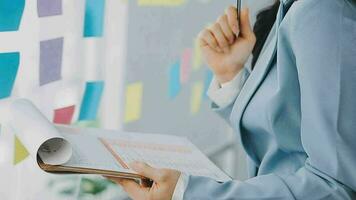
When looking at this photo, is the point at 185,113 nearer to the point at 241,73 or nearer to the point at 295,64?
the point at 241,73

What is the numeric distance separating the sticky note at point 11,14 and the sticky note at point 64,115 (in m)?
0.22

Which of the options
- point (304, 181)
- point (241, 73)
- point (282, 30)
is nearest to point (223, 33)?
point (241, 73)

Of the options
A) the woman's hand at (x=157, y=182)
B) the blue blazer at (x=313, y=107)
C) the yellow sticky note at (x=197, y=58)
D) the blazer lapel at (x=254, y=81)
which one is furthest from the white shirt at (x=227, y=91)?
the yellow sticky note at (x=197, y=58)

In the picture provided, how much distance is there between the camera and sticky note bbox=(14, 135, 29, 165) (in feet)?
3.25

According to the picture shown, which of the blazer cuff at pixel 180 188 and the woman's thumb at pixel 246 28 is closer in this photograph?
the blazer cuff at pixel 180 188

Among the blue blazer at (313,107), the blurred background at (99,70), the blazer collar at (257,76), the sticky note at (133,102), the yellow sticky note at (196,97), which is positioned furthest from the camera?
the yellow sticky note at (196,97)

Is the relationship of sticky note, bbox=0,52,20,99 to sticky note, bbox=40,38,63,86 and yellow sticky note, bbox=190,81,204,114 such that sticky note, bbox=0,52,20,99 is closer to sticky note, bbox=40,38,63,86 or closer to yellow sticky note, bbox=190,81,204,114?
sticky note, bbox=40,38,63,86

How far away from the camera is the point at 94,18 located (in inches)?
44.5

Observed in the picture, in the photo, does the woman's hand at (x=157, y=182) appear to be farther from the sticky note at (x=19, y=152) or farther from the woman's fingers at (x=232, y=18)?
the woman's fingers at (x=232, y=18)

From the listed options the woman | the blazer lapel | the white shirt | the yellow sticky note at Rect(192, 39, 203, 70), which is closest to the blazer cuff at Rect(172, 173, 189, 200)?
the woman

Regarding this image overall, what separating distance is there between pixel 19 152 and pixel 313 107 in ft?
1.84

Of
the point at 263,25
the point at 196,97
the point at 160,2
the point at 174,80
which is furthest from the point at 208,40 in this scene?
the point at 196,97

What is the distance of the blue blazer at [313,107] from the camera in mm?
730

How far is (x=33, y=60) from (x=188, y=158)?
1.13ft
